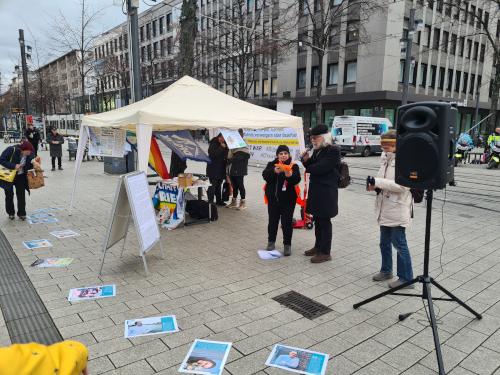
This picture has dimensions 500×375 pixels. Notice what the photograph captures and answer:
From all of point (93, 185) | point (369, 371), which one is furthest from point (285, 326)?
point (93, 185)

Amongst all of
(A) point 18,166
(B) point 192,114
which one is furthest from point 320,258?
(A) point 18,166

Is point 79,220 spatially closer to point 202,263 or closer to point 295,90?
point 202,263

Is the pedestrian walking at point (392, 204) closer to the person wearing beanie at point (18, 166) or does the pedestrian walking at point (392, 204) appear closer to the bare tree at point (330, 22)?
the person wearing beanie at point (18, 166)

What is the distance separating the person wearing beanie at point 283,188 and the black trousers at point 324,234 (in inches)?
16.4

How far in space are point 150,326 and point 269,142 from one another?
5129 millimetres

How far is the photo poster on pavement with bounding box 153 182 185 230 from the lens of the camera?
22.4 feet

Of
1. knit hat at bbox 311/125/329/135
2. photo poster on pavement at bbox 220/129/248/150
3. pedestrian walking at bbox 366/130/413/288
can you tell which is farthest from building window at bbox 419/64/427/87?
pedestrian walking at bbox 366/130/413/288

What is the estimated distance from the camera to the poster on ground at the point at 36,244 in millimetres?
5550

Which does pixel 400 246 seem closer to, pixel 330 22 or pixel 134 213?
pixel 134 213

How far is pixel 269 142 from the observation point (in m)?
7.82

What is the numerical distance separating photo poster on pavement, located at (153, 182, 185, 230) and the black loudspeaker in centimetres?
450

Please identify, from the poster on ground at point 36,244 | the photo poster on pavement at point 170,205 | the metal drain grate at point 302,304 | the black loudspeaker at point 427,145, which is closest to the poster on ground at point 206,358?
the metal drain grate at point 302,304

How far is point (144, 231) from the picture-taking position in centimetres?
462

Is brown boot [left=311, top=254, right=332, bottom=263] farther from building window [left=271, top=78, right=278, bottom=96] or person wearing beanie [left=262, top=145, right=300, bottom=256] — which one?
building window [left=271, top=78, right=278, bottom=96]
